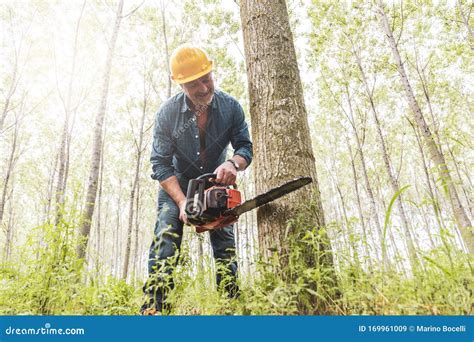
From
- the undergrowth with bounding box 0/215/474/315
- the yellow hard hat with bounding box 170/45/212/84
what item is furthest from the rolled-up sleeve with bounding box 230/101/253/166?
the undergrowth with bounding box 0/215/474/315

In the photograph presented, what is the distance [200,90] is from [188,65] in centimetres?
24

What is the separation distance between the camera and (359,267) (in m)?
1.84

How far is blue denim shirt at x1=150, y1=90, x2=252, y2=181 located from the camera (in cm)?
298

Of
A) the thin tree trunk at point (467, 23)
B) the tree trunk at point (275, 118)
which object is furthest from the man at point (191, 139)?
the thin tree trunk at point (467, 23)

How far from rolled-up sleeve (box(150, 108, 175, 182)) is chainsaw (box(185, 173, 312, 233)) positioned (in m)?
0.56

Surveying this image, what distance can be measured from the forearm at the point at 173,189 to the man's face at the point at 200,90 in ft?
2.54

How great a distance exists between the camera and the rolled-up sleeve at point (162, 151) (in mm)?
2896

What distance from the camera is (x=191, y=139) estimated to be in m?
3.06

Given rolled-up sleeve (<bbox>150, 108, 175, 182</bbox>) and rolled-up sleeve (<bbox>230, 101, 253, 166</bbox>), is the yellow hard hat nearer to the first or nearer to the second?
rolled-up sleeve (<bbox>150, 108, 175, 182</bbox>)

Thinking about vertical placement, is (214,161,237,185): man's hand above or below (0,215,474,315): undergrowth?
above

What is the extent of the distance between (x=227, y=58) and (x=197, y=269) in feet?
40.0

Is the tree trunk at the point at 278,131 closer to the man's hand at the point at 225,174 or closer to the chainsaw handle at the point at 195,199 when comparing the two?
the man's hand at the point at 225,174

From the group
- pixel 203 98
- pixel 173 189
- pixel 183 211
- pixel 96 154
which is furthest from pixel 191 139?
pixel 96 154

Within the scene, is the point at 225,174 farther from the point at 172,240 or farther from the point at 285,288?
the point at 285,288
